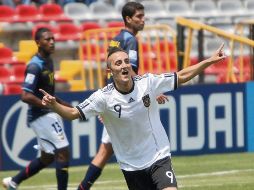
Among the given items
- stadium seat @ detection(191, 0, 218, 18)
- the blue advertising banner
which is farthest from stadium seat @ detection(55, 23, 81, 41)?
the blue advertising banner

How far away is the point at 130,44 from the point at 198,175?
3.08 m

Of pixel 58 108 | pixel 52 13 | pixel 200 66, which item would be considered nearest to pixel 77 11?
pixel 52 13

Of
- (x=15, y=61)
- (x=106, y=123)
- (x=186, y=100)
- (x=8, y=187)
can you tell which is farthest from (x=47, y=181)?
(x=15, y=61)

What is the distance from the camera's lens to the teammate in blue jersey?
11.6 metres

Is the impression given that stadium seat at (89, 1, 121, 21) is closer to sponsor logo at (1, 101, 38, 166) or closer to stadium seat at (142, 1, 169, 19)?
stadium seat at (142, 1, 169, 19)

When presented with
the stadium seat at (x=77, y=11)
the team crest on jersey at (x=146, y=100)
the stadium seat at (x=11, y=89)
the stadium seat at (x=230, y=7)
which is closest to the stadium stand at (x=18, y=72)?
the stadium seat at (x=11, y=89)

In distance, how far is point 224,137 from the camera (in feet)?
52.4

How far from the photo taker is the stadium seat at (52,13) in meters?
21.0

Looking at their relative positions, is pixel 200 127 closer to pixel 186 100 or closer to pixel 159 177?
pixel 186 100

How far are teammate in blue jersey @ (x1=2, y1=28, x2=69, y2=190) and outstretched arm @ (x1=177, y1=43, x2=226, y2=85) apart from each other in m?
3.36

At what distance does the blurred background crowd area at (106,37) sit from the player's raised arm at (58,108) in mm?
8958

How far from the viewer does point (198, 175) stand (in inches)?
523

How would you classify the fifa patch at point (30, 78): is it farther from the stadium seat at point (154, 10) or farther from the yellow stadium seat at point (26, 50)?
the stadium seat at point (154, 10)

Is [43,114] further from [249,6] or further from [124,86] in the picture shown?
[249,6]
